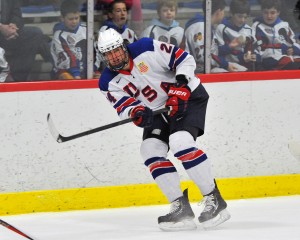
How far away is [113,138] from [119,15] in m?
0.71

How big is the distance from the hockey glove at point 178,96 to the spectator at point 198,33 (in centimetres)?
125

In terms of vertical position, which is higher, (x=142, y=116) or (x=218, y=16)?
(x=218, y=16)

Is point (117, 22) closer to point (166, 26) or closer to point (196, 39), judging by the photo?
point (166, 26)

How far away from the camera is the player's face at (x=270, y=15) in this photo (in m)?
6.44

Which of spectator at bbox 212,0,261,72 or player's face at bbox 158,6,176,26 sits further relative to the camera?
spectator at bbox 212,0,261,72

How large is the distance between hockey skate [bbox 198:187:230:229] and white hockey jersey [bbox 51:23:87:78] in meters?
1.31

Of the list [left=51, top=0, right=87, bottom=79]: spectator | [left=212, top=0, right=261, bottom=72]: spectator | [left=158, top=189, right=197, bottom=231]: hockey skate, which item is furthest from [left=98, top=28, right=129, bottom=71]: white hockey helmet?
[left=212, top=0, right=261, bottom=72]: spectator

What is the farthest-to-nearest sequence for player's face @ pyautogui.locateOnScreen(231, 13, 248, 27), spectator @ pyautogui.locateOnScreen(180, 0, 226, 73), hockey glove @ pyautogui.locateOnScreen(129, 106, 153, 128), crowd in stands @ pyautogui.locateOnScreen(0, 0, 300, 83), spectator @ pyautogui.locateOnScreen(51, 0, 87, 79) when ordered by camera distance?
player's face @ pyautogui.locateOnScreen(231, 13, 248, 27)
spectator @ pyautogui.locateOnScreen(180, 0, 226, 73)
spectator @ pyautogui.locateOnScreen(51, 0, 87, 79)
crowd in stands @ pyautogui.locateOnScreen(0, 0, 300, 83)
hockey glove @ pyautogui.locateOnScreen(129, 106, 153, 128)

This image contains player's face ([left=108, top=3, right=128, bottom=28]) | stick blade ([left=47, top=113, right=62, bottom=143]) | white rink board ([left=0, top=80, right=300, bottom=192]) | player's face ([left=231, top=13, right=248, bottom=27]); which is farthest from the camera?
player's face ([left=231, top=13, right=248, bottom=27])

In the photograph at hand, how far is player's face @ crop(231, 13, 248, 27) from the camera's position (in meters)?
6.38

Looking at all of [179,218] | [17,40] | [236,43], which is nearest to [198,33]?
[236,43]

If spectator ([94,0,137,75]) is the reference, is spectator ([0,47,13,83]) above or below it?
below

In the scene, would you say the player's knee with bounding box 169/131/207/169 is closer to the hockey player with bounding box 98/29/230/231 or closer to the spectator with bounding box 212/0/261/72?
the hockey player with bounding box 98/29/230/231

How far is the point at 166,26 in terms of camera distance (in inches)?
245
